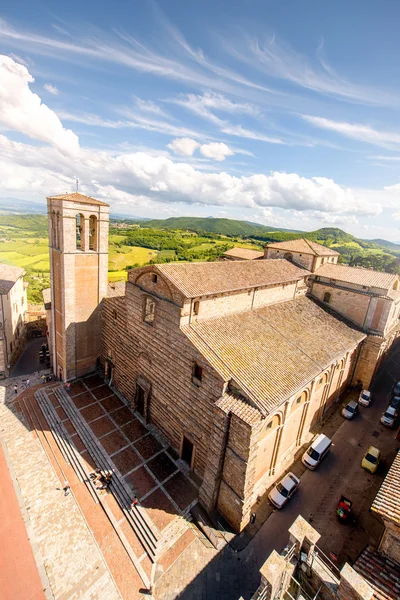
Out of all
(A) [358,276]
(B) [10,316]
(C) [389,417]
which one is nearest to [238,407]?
(C) [389,417]

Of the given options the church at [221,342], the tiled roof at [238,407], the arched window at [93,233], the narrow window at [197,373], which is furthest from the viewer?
the arched window at [93,233]

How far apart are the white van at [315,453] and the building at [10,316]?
25.5 meters

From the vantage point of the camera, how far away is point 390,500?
34.6ft

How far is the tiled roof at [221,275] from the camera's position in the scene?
1664 cm

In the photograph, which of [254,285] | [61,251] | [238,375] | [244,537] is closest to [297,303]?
[254,285]

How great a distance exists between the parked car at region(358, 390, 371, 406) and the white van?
8.04m

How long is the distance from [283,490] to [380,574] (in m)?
7.09

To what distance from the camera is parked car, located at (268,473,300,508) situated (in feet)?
51.8

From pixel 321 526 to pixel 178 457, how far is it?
8.37 meters

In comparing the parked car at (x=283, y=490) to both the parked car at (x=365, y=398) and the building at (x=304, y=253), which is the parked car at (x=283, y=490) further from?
the building at (x=304, y=253)

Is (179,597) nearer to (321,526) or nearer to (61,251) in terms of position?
(321,526)

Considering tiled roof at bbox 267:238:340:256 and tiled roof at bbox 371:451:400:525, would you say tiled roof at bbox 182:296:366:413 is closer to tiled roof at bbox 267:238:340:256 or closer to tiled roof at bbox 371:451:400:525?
tiled roof at bbox 371:451:400:525

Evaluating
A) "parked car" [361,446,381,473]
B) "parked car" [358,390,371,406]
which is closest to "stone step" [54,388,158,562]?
"parked car" [361,446,381,473]

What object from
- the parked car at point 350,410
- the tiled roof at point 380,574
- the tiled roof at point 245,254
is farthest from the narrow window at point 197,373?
the tiled roof at point 245,254
